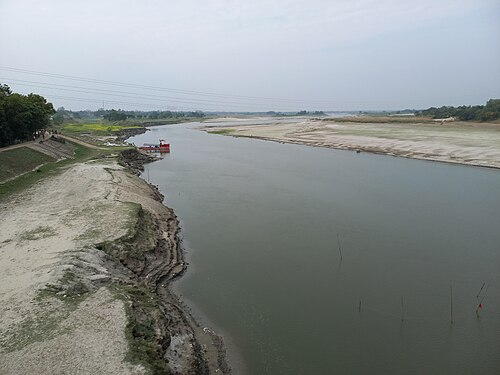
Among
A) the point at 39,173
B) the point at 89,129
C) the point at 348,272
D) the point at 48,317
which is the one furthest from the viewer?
the point at 89,129

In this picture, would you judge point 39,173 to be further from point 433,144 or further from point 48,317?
point 433,144

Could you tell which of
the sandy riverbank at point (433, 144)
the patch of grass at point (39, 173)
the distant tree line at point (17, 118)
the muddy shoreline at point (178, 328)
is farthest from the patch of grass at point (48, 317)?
the sandy riverbank at point (433, 144)

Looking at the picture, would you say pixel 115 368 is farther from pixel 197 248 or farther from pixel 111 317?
pixel 197 248

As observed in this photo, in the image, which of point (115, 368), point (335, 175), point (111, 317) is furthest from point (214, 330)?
point (335, 175)

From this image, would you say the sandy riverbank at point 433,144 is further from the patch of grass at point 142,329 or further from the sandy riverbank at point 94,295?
the patch of grass at point 142,329

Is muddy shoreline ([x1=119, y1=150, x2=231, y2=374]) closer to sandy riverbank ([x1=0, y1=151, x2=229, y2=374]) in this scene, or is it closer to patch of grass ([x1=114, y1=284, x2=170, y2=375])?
sandy riverbank ([x1=0, y1=151, x2=229, y2=374])

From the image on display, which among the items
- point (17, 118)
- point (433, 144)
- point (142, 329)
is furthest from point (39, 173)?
point (433, 144)

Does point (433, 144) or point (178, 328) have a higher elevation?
point (433, 144)
